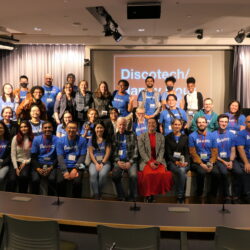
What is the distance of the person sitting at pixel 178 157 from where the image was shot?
4.57 metres

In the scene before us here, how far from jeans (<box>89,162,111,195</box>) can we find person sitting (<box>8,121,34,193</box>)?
900 millimetres

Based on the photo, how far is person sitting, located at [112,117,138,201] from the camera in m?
4.59

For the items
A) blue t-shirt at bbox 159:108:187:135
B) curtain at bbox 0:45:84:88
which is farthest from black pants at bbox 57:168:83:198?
curtain at bbox 0:45:84:88

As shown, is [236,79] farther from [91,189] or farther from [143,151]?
[91,189]

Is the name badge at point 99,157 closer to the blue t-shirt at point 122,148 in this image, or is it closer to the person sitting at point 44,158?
the blue t-shirt at point 122,148

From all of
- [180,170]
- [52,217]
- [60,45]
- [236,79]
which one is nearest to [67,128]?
[180,170]

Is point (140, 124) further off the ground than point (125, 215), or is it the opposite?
point (140, 124)

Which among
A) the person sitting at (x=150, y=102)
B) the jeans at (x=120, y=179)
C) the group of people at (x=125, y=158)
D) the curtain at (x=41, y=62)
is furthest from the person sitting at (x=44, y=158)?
the curtain at (x=41, y=62)

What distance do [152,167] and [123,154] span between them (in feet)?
1.50

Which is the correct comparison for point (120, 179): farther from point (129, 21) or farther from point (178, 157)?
point (129, 21)

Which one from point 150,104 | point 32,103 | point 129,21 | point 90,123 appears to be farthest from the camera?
point 129,21

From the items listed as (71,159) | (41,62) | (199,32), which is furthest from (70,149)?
(41,62)

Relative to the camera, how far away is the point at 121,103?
19.8ft

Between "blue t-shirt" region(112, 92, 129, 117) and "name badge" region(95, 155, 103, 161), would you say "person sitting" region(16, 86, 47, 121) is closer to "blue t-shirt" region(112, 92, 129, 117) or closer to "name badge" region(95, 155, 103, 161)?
"blue t-shirt" region(112, 92, 129, 117)
